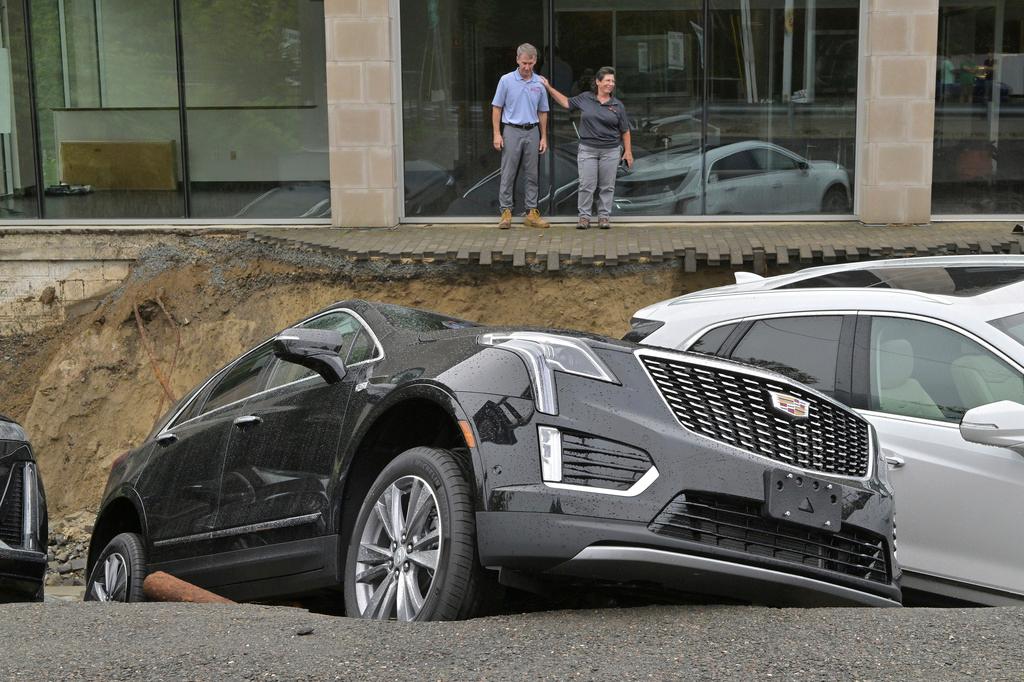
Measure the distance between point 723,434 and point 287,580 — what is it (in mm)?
1991

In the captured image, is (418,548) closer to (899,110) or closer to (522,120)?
(522,120)

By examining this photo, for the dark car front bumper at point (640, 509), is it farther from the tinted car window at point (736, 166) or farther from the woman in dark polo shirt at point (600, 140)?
the tinted car window at point (736, 166)

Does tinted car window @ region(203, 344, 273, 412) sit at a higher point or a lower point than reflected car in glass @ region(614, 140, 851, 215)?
lower

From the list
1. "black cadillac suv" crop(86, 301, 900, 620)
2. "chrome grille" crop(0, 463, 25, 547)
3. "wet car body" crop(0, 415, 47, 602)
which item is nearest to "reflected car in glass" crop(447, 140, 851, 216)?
"wet car body" crop(0, 415, 47, 602)

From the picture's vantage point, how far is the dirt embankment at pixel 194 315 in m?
13.2

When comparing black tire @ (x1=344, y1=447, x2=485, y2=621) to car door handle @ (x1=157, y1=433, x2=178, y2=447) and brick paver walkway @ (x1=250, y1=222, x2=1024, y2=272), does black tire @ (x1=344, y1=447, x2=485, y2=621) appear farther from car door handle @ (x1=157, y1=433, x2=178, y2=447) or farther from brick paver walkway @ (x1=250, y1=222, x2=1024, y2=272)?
brick paver walkway @ (x1=250, y1=222, x2=1024, y2=272)

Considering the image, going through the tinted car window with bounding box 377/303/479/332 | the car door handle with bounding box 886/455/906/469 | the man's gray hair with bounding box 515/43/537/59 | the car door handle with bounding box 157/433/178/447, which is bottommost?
the car door handle with bounding box 157/433/178/447

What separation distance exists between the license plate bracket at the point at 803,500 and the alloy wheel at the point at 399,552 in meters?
1.21

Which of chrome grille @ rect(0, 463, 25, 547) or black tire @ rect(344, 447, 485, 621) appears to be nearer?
black tire @ rect(344, 447, 485, 621)

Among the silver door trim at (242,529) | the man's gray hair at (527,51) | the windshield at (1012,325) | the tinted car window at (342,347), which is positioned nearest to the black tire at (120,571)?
the silver door trim at (242,529)

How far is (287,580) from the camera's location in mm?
5164

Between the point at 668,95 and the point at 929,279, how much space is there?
8.95 metres

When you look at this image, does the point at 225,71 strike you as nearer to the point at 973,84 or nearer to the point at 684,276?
the point at 684,276

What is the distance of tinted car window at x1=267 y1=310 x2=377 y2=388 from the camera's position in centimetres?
546
